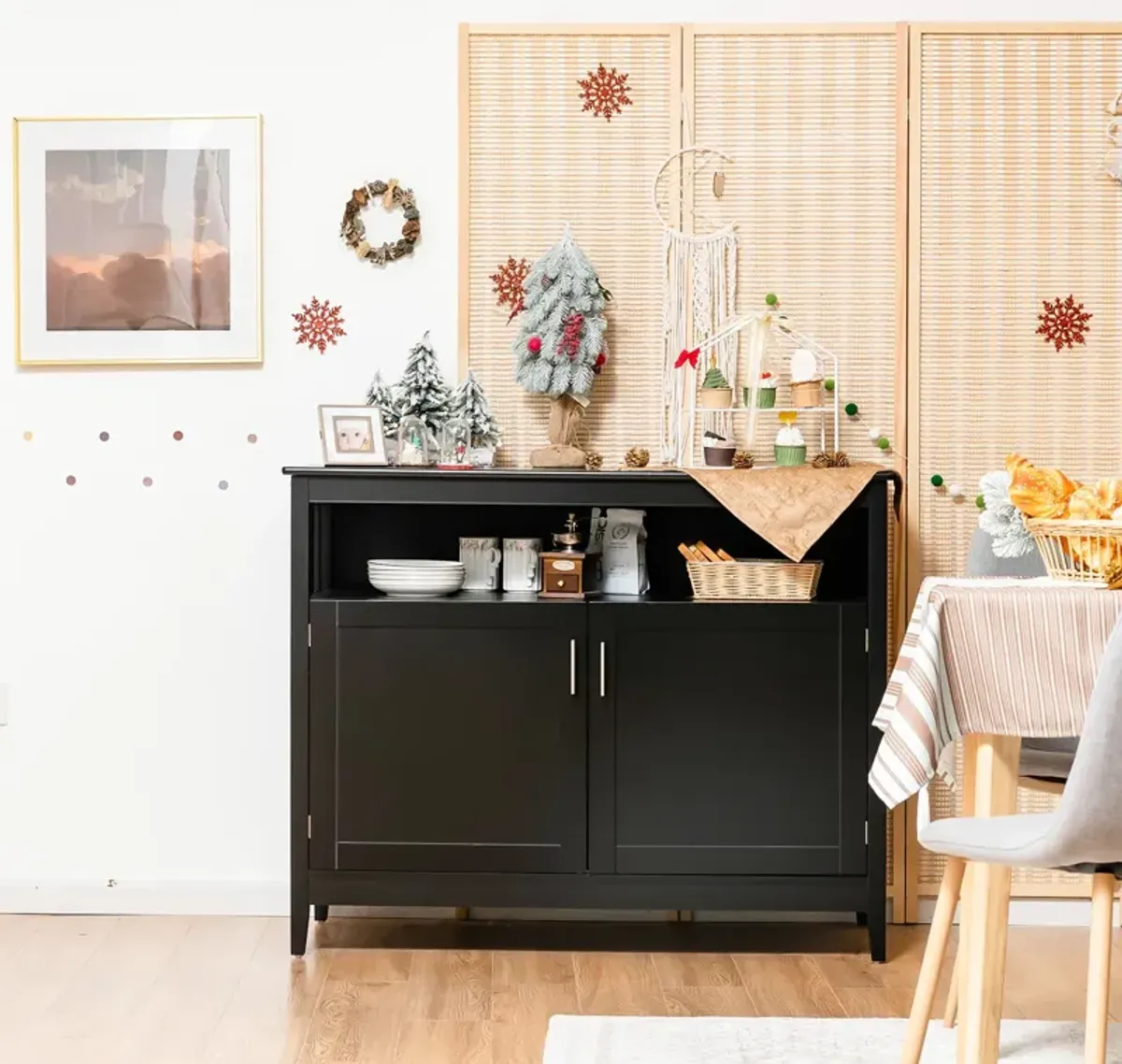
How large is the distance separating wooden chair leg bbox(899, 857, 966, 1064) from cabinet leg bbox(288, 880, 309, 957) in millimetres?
1391

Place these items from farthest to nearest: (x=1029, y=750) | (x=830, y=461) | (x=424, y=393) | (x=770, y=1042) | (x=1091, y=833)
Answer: (x=424, y=393), (x=830, y=461), (x=1029, y=750), (x=770, y=1042), (x=1091, y=833)

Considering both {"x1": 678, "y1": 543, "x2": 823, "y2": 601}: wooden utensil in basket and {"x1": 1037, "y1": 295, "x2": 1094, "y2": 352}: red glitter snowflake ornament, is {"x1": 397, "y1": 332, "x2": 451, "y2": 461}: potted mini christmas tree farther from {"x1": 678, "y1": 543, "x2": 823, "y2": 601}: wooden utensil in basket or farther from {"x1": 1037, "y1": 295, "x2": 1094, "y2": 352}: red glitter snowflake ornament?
{"x1": 1037, "y1": 295, "x2": 1094, "y2": 352}: red glitter snowflake ornament

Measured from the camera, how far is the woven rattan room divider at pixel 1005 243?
132 inches

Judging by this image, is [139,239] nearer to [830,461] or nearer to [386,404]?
[386,404]

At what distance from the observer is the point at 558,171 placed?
338 cm

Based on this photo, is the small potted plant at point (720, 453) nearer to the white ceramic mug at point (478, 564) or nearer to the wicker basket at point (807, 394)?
the wicker basket at point (807, 394)

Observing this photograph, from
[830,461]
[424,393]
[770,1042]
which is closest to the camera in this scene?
[770,1042]

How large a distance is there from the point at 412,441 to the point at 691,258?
83cm

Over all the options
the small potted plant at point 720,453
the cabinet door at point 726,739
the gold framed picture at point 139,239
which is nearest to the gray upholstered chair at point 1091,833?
the cabinet door at point 726,739

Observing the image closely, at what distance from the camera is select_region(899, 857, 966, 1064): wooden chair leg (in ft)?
7.17

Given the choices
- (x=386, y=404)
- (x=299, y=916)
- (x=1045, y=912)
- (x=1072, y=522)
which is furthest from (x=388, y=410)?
(x=1045, y=912)

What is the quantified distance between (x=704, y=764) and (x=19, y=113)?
90.6 inches

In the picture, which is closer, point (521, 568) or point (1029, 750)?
point (1029, 750)

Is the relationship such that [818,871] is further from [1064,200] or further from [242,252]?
[242,252]
